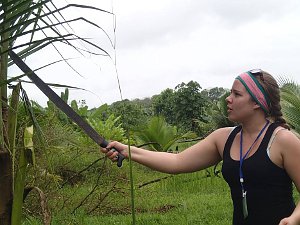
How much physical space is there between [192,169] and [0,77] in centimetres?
130

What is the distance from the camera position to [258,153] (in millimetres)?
2123

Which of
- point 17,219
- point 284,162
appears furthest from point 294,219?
point 17,219

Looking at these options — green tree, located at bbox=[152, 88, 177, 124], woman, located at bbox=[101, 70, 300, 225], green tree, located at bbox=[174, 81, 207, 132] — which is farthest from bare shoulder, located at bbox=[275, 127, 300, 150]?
green tree, located at bbox=[152, 88, 177, 124]

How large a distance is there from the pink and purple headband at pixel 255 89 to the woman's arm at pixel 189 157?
23cm

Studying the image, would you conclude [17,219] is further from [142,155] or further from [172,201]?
[172,201]

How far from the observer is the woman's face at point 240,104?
7.16ft

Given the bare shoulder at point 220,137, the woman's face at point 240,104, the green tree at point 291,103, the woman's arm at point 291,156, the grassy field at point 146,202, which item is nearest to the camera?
the woman's arm at point 291,156

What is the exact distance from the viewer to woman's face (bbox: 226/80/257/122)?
2184 millimetres

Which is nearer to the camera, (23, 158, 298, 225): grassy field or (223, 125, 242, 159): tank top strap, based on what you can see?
(223, 125, 242, 159): tank top strap

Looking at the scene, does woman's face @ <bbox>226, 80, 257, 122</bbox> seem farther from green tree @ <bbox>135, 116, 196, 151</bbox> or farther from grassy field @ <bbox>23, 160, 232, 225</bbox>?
green tree @ <bbox>135, 116, 196, 151</bbox>

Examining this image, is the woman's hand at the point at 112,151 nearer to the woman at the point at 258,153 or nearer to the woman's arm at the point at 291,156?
the woman at the point at 258,153

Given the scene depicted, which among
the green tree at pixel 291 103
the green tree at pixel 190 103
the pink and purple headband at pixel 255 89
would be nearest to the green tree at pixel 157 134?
the green tree at pixel 291 103

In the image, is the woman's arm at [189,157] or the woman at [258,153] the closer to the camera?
the woman at [258,153]

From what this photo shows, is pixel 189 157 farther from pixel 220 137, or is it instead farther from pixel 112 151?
pixel 112 151
